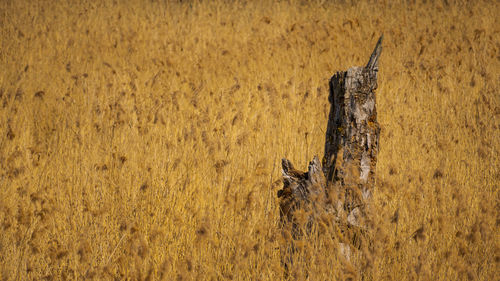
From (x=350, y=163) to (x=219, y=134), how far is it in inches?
66.0

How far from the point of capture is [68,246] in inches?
85.5

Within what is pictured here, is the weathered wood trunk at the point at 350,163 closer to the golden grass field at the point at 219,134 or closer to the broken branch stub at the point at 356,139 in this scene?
the broken branch stub at the point at 356,139

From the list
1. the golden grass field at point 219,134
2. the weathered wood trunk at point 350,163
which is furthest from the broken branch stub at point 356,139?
the golden grass field at point 219,134

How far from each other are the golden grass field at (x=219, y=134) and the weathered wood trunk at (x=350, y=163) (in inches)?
6.7

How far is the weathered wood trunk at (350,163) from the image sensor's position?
2084mm

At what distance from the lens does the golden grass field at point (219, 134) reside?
6.86 feet

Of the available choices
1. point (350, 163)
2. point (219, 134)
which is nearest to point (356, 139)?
point (350, 163)

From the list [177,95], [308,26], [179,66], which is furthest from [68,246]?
[308,26]

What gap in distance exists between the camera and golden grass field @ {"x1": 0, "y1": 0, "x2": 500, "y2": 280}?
209cm

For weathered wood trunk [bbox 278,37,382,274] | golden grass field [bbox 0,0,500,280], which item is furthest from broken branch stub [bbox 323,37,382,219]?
golden grass field [bbox 0,0,500,280]

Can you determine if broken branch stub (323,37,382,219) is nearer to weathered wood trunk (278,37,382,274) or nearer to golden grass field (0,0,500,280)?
weathered wood trunk (278,37,382,274)

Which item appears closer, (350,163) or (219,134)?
(350,163)

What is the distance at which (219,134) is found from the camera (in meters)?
3.59

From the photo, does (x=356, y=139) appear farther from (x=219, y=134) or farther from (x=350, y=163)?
(x=219, y=134)
